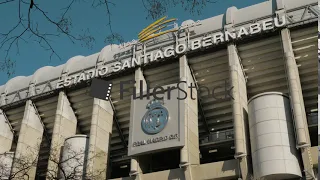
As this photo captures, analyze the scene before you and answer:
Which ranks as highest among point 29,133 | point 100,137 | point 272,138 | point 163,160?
point 29,133

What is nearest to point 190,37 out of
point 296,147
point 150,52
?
point 150,52

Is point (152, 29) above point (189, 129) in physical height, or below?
above

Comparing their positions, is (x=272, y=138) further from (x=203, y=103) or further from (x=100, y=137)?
(x=100, y=137)

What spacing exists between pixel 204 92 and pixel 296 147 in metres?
14.0

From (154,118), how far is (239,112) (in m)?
8.27

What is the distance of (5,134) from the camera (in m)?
56.0

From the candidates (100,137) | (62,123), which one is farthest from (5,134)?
(100,137)

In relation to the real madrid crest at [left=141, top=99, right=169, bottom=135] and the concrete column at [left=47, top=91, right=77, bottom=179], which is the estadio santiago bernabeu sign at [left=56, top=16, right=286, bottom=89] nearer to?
the concrete column at [left=47, top=91, right=77, bottom=179]

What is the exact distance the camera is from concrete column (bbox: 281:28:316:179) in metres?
33.5

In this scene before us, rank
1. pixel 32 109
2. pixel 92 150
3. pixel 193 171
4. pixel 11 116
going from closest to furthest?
pixel 193 171
pixel 92 150
pixel 32 109
pixel 11 116

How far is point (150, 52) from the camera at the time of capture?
1809 inches

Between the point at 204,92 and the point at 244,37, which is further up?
the point at 244,37

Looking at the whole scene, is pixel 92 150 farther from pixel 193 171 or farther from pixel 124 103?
pixel 193 171

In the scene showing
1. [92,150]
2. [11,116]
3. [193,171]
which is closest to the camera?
[193,171]
